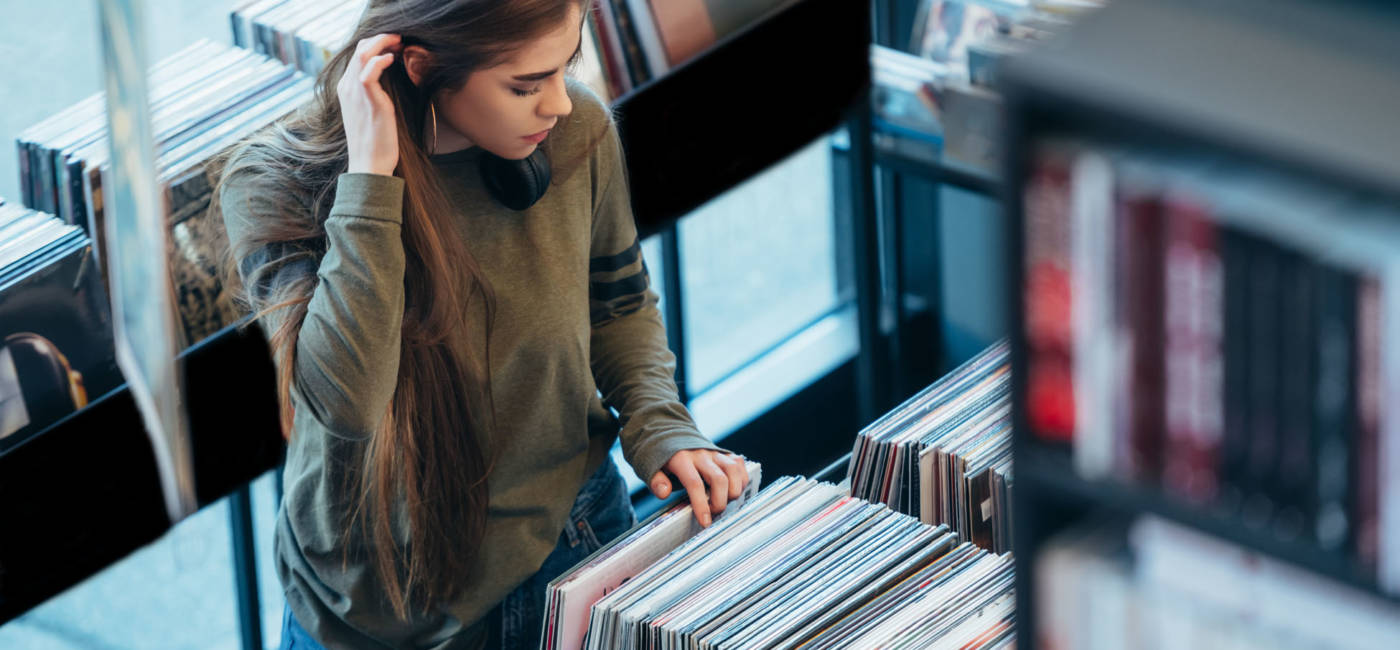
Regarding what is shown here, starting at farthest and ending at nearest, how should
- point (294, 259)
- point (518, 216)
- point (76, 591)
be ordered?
point (76, 591) → point (518, 216) → point (294, 259)

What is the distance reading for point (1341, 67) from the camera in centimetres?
108

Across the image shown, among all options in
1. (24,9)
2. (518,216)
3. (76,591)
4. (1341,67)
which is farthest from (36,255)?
(1341,67)

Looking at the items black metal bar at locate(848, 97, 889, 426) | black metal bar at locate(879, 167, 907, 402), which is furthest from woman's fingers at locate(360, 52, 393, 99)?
black metal bar at locate(879, 167, 907, 402)

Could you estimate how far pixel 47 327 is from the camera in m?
2.19

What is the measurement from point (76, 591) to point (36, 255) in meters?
1.42

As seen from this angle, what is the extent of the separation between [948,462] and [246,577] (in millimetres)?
1295

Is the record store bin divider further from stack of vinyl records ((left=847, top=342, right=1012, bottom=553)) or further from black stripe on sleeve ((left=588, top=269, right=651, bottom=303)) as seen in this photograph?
stack of vinyl records ((left=847, top=342, right=1012, bottom=553))

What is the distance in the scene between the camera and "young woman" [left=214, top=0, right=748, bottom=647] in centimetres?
195

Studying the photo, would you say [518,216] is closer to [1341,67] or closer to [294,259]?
[294,259]

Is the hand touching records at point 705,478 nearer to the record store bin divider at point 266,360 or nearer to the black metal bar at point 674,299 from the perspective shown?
the record store bin divider at point 266,360

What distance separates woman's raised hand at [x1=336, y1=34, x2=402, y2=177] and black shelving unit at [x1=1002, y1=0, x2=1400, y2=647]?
0.98 m

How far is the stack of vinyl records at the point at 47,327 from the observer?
2160mm

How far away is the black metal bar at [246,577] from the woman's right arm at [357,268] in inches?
36.2

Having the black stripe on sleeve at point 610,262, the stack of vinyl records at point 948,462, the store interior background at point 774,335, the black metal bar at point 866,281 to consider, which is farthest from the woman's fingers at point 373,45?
the black metal bar at point 866,281
